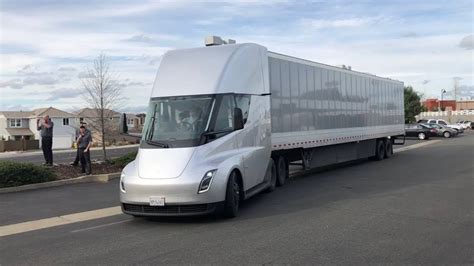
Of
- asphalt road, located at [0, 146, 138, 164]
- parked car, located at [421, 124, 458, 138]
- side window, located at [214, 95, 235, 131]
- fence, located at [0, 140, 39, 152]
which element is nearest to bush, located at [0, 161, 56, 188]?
side window, located at [214, 95, 235, 131]

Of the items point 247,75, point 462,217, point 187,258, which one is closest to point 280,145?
point 247,75

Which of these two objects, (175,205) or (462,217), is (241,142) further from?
(462,217)

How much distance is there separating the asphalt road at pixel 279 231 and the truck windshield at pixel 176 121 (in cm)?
A: 145

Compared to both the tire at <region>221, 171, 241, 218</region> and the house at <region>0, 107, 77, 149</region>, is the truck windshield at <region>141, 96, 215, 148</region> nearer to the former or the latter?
the tire at <region>221, 171, 241, 218</region>

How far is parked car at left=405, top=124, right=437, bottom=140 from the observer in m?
45.0

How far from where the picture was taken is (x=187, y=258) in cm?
659

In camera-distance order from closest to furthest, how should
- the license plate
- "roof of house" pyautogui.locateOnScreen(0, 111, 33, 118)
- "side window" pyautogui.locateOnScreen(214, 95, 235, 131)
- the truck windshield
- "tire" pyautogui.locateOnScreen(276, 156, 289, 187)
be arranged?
the license plate
the truck windshield
"side window" pyautogui.locateOnScreen(214, 95, 235, 131)
"tire" pyautogui.locateOnScreen(276, 156, 289, 187)
"roof of house" pyautogui.locateOnScreen(0, 111, 33, 118)

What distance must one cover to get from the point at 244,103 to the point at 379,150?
13158 millimetres

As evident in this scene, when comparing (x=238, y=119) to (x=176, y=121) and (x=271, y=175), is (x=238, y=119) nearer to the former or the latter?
(x=176, y=121)

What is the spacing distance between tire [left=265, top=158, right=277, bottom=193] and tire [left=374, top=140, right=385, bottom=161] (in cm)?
1021

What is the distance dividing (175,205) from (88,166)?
7833 millimetres

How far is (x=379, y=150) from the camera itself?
22.5 m

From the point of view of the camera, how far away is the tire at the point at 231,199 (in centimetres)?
907

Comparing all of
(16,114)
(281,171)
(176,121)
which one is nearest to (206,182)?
(176,121)
